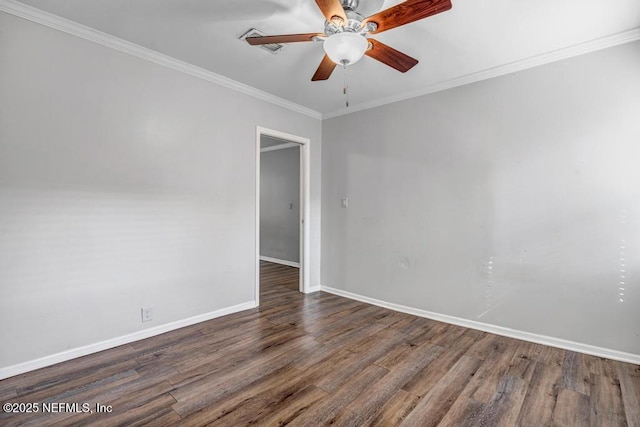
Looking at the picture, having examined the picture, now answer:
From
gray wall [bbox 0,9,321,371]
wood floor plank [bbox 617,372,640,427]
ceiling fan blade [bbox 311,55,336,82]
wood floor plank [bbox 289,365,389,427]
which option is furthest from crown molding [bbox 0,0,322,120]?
wood floor plank [bbox 617,372,640,427]

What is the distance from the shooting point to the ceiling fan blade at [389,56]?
2.01 meters

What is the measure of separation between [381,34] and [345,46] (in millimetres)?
871

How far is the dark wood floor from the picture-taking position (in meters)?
1.80

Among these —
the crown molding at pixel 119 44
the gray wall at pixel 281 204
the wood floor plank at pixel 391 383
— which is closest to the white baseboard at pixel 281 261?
the gray wall at pixel 281 204

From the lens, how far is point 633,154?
241 centimetres

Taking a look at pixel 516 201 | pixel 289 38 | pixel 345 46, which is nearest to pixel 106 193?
pixel 289 38

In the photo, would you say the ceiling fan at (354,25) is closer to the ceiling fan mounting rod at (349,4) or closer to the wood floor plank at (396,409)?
the ceiling fan mounting rod at (349,4)

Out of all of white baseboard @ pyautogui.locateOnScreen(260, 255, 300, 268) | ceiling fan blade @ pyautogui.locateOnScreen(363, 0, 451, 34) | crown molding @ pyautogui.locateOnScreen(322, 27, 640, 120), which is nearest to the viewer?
ceiling fan blade @ pyautogui.locateOnScreen(363, 0, 451, 34)

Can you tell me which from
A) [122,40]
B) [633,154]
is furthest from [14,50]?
[633,154]

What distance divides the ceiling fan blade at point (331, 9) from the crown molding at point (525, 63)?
1955mm

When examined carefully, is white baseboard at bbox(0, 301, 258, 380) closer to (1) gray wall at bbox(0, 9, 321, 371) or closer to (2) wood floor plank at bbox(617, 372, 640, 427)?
(1) gray wall at bbox(0, 9, 321, 371)

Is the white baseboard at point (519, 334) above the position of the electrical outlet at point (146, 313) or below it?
below

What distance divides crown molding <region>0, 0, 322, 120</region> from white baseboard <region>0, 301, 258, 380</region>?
8.25ft

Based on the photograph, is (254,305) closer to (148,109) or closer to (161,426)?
(161,426)
